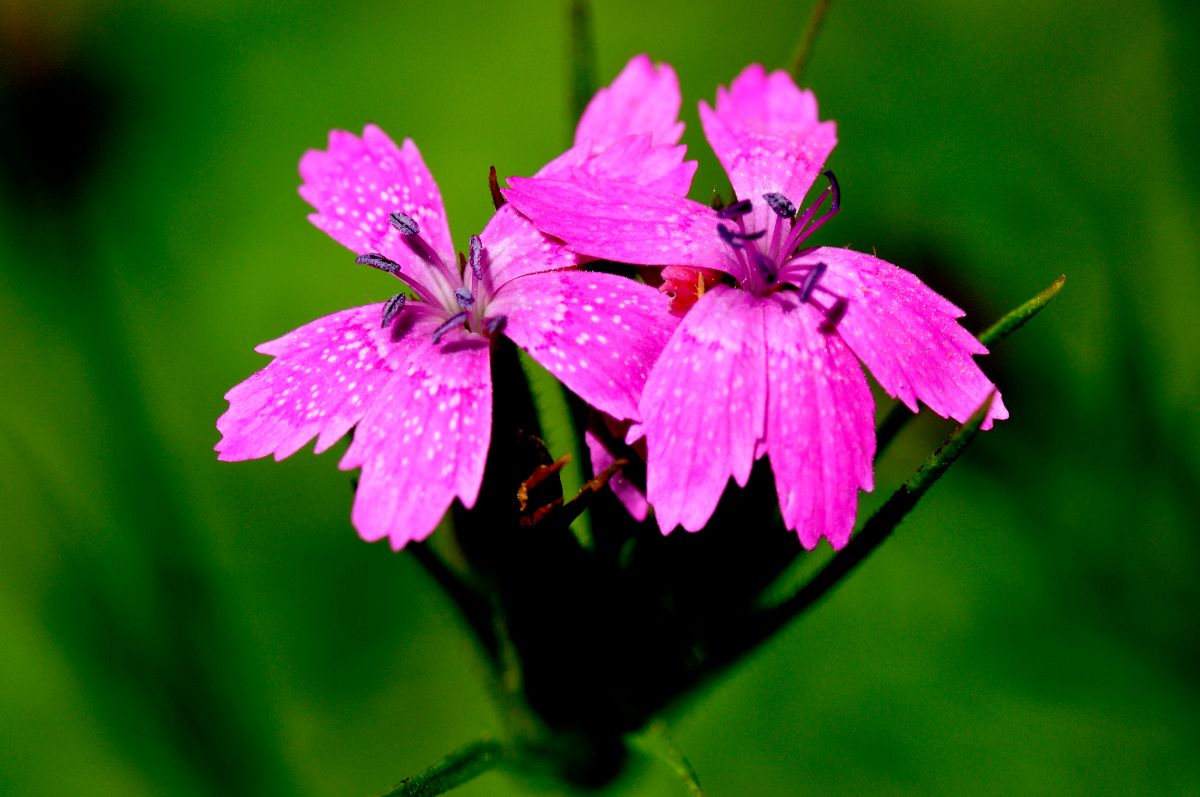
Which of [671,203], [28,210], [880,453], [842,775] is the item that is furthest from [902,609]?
[28,210]

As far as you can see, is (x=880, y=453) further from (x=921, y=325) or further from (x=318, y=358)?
(x=318, y=358)

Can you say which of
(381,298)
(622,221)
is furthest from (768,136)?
(381,298)

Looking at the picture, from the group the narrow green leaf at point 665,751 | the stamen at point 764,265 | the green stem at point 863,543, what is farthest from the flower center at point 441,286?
the narrow green leaf at point 665,751

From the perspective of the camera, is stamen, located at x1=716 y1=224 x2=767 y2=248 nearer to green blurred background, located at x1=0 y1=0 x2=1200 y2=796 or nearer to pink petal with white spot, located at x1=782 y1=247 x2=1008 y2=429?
pink petal with white spot, located at x1=782 y1=247 x2=1008 y2=429

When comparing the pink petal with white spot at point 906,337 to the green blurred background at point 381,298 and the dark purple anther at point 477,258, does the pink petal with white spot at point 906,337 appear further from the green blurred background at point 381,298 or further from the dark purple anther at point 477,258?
the green blurred background at point 381,298

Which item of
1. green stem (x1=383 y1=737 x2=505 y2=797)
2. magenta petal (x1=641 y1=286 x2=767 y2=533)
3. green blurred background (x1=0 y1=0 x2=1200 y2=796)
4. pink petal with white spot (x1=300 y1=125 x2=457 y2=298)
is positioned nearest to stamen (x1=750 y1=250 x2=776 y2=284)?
magenta petal (x1=641 y1=286 x2=767 y2=533)

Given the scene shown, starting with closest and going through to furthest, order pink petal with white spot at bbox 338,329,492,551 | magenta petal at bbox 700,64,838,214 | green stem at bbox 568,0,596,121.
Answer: pink petal with white spot at bbox 338,329,492,551 < magenta petal at bbox 700,64,838,214 < green stem at bbox 568,0,596,121

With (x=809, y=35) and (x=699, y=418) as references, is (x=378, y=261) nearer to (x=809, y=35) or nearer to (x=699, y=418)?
(x=699, y=418)
